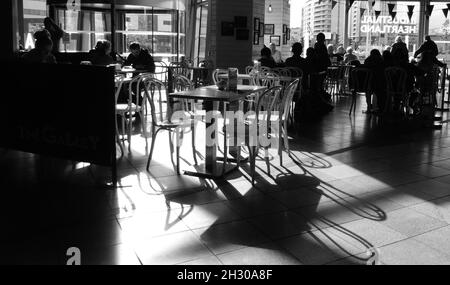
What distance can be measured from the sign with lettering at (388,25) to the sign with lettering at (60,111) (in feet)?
40.1

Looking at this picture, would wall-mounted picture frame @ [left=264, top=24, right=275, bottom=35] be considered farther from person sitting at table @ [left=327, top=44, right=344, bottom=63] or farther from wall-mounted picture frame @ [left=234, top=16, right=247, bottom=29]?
wall-mounted picture frame @ [left=234, top=16, right=247, bottom=29]

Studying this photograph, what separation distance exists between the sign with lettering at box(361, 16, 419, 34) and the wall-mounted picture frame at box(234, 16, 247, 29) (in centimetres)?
523

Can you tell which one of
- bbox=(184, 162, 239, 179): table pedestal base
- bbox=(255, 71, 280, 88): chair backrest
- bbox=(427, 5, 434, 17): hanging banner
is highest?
bbox=(427, 5, 434, 17): hanging banner

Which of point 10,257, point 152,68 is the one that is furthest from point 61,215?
point 152,68

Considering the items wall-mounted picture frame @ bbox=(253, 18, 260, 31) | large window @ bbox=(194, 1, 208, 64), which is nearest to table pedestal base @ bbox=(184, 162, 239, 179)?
wall-mounted picture frame @ bbox=(253, 18, 260, 31)

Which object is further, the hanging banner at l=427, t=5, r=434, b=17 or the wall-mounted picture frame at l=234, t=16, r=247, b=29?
the hanging banner at l=427, t=5, r=434, b=17

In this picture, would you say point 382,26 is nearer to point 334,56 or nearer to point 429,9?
point 429,9

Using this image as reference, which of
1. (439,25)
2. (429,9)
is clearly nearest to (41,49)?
(429,9)

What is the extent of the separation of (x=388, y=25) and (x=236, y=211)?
41.5 ft

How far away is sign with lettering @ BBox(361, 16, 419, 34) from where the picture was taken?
45.9 ft

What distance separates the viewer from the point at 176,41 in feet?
42.1

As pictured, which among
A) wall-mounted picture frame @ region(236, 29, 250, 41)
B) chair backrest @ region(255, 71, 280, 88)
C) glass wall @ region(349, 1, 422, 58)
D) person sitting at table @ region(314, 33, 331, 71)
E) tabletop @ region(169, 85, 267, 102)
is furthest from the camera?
glass wall @ region(349, 1, 422, 58)

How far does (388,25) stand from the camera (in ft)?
46.8
